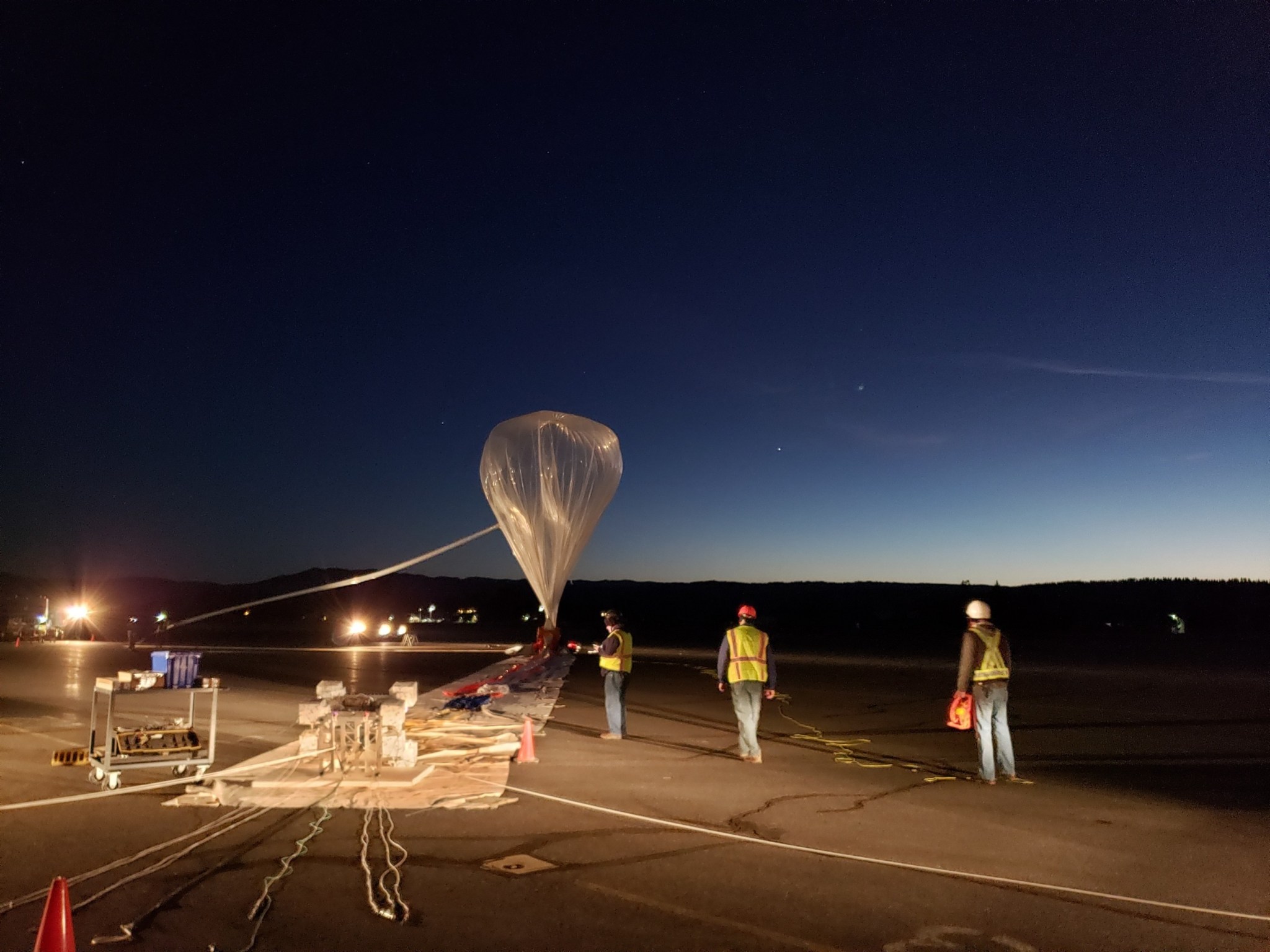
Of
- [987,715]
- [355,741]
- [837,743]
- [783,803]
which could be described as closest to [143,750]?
[355,741]

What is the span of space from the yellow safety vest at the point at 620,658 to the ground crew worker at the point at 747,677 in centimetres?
154

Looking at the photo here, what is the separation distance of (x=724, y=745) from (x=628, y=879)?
6.08 metres

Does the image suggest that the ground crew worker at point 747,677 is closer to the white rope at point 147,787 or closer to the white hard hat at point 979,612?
the white hard hat at point 979,612

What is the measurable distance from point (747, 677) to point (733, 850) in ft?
13.1

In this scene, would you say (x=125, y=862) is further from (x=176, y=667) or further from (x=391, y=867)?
(x=176, y=667)

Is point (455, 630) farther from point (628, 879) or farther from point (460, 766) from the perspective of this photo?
point (628, 879)

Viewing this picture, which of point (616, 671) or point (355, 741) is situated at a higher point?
point (616, 671)

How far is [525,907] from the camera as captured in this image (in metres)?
5.33

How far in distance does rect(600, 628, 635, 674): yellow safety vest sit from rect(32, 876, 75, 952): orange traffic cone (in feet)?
25.6

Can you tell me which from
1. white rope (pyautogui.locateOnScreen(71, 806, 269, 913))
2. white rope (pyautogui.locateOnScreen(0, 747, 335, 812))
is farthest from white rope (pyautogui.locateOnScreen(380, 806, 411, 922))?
white rope (pyautogui.locateOnScreen(0, 747, 335, 812))

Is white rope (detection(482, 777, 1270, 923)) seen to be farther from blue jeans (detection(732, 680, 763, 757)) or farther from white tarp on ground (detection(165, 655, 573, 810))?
blue jeans (detection(732, 680, 763, 757))

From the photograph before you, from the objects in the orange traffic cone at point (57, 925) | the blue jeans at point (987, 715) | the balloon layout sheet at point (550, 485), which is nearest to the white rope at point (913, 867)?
the blue jeans at point (987, 715)

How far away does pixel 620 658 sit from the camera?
38.7 feet

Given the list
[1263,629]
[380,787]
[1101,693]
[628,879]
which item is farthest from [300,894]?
[1263,629]
